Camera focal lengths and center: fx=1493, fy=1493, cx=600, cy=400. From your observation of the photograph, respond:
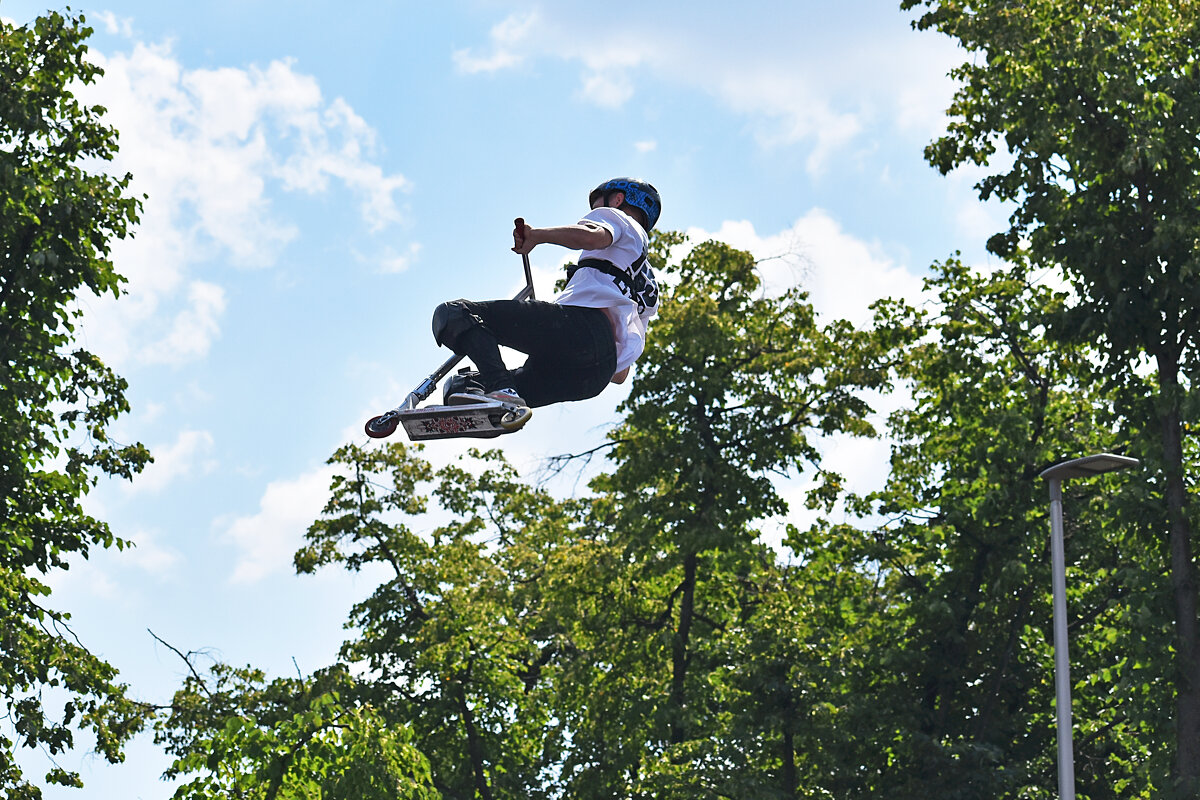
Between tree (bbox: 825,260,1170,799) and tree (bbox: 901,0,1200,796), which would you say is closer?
tree (bbox: 901,0,1200,796)

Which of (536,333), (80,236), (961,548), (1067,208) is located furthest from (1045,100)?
(536,333)

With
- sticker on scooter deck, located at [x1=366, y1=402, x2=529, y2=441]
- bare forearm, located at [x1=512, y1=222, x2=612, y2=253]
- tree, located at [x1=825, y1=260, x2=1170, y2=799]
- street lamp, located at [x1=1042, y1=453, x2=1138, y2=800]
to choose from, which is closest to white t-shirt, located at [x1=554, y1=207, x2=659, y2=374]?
bare forearm, located at [x1=512, y1=222, x2=612, y2=253]

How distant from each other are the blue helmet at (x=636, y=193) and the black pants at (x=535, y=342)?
1.85ft

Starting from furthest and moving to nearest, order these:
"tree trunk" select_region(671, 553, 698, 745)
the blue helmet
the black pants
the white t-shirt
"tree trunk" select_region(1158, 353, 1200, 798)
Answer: "tree trunk" select_region(671, 553, 698, 745), "tree trunk" select_region(1158, 353, 1200, 798), the blue helmet, the white t-shirt, the black pants

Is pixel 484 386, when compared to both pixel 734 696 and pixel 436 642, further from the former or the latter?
pixel 436 642

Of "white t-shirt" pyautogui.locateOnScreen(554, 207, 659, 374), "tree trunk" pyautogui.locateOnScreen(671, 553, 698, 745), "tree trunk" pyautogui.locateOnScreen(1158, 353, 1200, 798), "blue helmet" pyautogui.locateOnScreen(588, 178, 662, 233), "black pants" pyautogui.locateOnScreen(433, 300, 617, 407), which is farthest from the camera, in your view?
"tree trunk" pyautogui.locateOnScreen(671, 553, 698, 745)

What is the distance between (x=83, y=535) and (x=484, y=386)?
43.5 feet

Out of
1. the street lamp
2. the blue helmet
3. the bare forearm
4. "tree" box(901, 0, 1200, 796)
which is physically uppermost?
"tree" box(901, 0, 1200, 796)

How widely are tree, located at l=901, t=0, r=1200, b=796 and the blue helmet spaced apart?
11992 millimetres

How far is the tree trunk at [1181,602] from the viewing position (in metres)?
17.3

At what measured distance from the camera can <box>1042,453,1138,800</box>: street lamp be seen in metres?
14.0

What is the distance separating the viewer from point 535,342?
22.5 ft

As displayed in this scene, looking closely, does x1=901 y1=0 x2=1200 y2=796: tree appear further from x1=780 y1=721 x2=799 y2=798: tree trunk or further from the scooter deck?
the scooter deck

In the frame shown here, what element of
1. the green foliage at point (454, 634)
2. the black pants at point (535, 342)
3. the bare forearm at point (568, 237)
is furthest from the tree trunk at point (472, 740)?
the bare forearm at point (568, 237)
